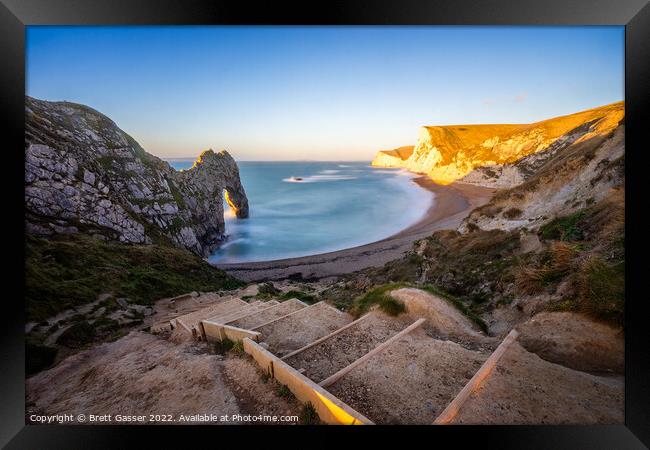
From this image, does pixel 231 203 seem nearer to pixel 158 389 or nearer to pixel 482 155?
pixel 158 389

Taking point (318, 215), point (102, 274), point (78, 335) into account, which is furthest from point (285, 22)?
point (318, 215)

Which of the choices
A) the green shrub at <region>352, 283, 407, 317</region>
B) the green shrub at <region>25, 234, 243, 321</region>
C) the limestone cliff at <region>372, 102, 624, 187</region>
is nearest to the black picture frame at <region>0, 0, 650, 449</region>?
the green shrub at <region>25, 234, 243, 321</region>

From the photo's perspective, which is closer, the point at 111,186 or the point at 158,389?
the point at 158,389

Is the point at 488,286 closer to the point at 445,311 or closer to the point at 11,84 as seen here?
the point at 445,311

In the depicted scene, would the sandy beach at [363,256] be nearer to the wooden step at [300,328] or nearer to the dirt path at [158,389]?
the wooden step at [300,328]

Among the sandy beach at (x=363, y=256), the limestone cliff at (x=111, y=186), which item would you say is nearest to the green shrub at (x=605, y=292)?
the limestone cliff at (x=111, y=186)

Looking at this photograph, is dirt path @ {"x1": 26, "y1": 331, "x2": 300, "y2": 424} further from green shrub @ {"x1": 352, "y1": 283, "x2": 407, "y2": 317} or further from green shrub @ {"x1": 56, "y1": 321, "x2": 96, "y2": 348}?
green shrub @ {"x1": 352, "y1": 283, "x2": 407, "y2": 317}

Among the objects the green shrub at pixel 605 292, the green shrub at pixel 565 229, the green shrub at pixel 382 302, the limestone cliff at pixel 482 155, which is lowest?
the green shrub at pixel 382 302
